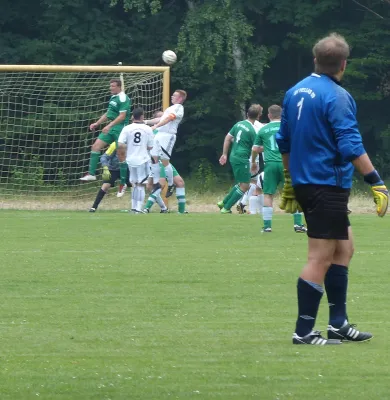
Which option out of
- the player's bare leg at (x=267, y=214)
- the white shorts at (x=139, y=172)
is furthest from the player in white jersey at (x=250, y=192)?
the player's bare leg at (x=267, y=214)

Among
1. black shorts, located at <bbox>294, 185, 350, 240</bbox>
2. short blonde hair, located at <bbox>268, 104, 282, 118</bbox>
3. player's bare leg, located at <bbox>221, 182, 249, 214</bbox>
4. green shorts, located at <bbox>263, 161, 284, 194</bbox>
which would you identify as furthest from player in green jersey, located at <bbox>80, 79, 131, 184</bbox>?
black shorts, located at <bbox>294, 185, 350, 240</bbox>

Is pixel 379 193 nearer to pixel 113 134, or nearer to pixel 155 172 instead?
pixel 155 172

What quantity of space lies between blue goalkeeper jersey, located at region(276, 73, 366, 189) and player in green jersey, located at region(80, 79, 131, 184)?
1448cm

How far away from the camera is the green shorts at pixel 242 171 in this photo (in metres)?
20.7

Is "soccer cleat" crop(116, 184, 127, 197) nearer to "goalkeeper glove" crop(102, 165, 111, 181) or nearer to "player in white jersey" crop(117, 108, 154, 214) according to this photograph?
"goalkeeper glove" crop(102, 165, 111, 181)

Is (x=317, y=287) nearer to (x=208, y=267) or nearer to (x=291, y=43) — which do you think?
(x=208, y=267)

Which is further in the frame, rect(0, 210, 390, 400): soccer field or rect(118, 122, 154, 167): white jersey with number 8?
rect(118, 122, 154, 167): white jersey with number 8

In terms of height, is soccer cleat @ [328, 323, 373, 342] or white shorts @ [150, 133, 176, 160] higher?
soccer cleat @ [328, 323, 373, 342]

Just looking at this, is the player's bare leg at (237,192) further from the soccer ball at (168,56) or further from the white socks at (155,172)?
the soccer ball at (168,56)

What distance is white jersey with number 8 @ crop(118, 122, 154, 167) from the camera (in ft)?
67.9

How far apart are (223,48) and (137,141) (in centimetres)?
1473

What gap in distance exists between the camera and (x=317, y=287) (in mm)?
7113

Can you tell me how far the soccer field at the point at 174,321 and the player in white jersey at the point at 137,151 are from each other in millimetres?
5589

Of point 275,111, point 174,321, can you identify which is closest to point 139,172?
point 275,111
